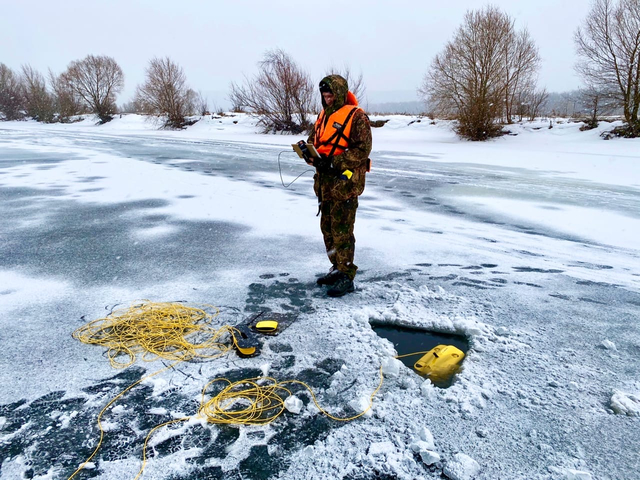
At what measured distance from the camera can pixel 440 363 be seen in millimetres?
2711

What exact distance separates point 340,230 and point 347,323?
2.96ft

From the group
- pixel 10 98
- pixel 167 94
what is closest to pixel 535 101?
pixel 167 94

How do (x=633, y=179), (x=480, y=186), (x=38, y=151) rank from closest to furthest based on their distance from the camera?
(x=480, y=186) → (x=633, y=179) → (x=38, y=151)

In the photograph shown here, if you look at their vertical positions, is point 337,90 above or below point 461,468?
above

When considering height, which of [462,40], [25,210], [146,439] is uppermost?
[462,40]

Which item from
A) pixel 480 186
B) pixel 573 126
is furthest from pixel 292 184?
pixel 573 126

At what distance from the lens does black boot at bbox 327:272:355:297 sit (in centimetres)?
374

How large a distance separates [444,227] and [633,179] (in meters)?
6.40

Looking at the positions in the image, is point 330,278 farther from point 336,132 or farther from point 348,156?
point 336,132

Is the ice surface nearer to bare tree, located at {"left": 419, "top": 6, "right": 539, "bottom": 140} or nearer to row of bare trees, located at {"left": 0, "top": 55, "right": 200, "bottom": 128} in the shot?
bare tree, located at {"left": 419, "top": 6, "right": 539, "bottom": 140}

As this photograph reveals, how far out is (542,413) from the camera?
2297mm

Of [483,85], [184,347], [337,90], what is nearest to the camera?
[184,347]

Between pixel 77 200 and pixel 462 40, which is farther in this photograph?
pixel 462 40

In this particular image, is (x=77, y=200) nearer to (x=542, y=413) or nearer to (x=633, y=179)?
(x=542, y=413)
